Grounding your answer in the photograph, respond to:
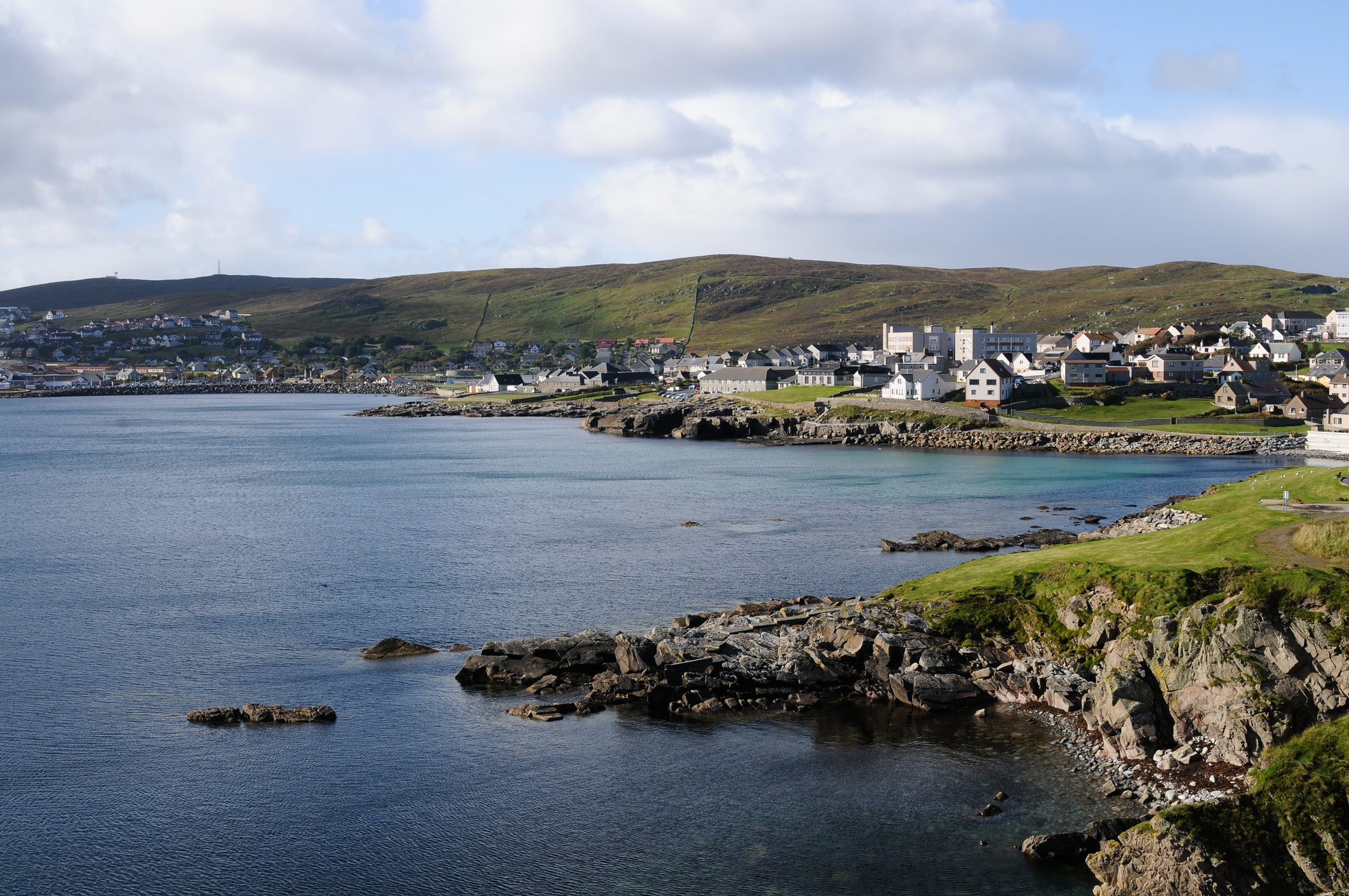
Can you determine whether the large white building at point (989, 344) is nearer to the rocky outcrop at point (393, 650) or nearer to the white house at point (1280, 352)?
the white house at point (1280, 352)

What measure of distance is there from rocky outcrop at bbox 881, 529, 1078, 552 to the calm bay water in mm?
1548

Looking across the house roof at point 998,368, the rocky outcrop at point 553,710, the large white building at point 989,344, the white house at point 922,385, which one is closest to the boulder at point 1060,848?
the rocky outcrop at point 553,710

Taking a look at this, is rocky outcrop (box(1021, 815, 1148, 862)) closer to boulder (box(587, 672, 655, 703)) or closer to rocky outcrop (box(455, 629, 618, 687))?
boulder (box(587, 672, 655, 703))

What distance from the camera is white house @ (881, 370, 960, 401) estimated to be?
123 metres

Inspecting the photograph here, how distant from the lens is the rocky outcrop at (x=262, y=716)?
94.6ft

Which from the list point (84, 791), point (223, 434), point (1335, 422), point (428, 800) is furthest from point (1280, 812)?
point (223, 434)

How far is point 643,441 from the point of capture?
119 m

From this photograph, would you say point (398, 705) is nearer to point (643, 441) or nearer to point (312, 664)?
point (312, 664)

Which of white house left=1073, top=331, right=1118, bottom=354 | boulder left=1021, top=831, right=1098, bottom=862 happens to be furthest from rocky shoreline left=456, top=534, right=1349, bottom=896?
white house left=1073, top=331, right=1118, bottom=354

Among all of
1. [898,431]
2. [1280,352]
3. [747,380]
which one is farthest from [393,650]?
[1280,352]

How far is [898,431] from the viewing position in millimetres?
110438

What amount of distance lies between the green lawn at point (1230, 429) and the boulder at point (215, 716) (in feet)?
294

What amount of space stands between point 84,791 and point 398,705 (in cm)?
807

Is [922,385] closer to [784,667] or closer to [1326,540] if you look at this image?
[1326,540]
